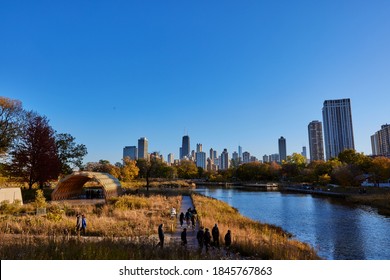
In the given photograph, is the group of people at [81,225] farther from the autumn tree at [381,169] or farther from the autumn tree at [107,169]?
the autumn tree at [107,169]

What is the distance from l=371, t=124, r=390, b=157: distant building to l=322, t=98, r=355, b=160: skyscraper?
11350 mm

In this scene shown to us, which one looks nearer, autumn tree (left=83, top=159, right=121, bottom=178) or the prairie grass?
the prairie grass

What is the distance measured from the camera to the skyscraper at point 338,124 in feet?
531

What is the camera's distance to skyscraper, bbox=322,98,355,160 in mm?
162000

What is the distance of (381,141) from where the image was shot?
490ft

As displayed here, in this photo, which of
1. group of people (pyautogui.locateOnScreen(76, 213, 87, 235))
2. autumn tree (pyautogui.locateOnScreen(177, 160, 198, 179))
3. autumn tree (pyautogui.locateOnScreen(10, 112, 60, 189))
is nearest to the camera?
group of people (pyautogui.locateOnScreen(76, 213, 87, 235))

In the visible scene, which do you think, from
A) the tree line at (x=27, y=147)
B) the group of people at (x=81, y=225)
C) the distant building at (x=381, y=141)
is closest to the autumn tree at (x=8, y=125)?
→ the tree line at (x=27, y=147)

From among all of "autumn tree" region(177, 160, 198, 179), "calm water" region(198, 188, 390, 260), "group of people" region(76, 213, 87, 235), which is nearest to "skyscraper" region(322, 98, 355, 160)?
"autumn tree" region(177, 160, 198, 179)

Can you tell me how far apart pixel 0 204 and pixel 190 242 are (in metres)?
15.7

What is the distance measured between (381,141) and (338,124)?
74.0 feet

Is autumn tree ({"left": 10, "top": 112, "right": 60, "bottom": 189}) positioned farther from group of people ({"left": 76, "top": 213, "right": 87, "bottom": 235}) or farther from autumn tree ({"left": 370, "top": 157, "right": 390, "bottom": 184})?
autumn tree ({"left": 370, "top": 157, "right": 390, "bottom": 184})

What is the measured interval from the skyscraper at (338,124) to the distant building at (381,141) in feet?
37.2
